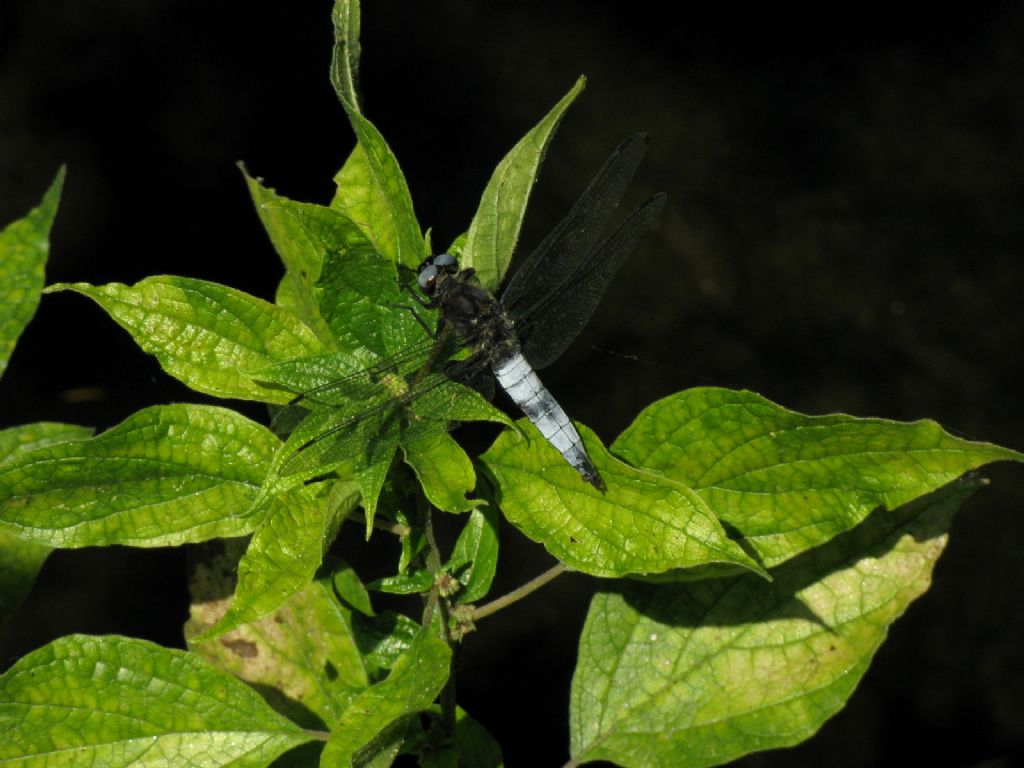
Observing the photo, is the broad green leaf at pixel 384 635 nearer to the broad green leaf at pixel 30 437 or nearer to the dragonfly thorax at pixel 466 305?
the dragonfly thorax at pixel 466 305

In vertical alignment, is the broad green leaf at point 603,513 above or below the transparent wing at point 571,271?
below

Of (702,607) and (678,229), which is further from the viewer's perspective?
(678,229)

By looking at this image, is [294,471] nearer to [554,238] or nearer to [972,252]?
[554,238]

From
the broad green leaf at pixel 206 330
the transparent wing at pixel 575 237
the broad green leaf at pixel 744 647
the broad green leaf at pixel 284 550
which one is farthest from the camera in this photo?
the transparent wing at pixel 575 237

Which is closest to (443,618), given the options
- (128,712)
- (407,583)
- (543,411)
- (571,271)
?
(407,583)

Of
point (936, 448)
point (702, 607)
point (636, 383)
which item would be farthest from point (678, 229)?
point (936, 448)

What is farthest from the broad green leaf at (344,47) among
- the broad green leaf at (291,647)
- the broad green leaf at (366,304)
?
the broad green leaf at (291,647)

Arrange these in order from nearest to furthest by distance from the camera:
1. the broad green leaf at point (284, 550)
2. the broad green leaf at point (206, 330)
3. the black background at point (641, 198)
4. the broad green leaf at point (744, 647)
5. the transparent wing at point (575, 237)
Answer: the broad green leaf at point (284, 550) → the broad green leaf at point (206, 330) → the broad green leaf at point (744, 647) → the transparent wing at point (575, 237) → the black background at point (641, 198)
